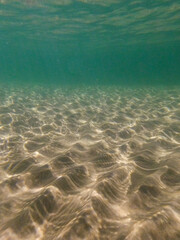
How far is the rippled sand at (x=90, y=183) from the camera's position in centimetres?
219

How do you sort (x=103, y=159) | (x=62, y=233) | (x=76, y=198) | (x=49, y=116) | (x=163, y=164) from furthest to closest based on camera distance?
(x=49, y=116), (x=103, y=159), (x=163, y=164), (x=76, y=198), (x=62, y=233)

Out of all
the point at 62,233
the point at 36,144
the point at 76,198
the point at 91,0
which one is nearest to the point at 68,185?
the point at 76,198

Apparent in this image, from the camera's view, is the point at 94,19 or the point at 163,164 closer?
the point at 163,164

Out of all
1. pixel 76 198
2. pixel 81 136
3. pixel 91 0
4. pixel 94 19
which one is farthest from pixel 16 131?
pixel 94 19

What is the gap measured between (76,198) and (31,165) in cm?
178

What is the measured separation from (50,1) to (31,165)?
80.6ft

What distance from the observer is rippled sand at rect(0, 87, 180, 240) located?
7.19 ft

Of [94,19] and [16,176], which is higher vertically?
[94,19]

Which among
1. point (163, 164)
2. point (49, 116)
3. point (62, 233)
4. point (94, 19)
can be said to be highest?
point (94, 19)

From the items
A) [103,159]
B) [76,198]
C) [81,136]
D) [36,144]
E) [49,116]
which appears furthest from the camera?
[49,116]

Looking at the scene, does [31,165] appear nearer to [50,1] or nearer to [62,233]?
[62,233]

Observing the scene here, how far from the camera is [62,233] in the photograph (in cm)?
214

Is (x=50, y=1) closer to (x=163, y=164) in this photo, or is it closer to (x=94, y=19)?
(x=94, y=19)

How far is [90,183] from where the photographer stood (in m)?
3.34
